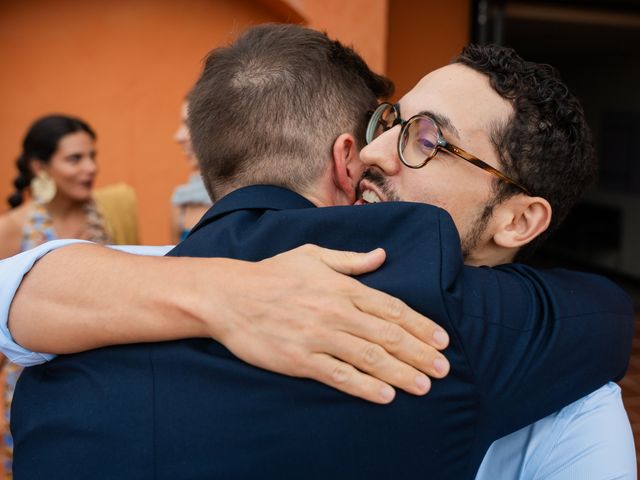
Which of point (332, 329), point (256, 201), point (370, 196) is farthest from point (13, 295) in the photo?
point (370, 196)

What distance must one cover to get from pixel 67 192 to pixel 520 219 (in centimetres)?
277

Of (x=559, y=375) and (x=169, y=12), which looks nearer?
(x=559, y=375)

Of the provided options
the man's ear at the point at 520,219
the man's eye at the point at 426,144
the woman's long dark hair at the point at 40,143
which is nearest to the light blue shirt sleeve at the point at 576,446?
the man's ear at the point at 520,219

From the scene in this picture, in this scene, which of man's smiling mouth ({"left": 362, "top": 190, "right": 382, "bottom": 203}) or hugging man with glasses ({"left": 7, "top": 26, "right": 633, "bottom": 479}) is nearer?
hugging man with glasses ({"left": 7, "top": 26, "right": 633, "bottom": 479})

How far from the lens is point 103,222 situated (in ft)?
12.1

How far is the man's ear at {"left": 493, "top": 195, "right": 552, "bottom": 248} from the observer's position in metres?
1.45

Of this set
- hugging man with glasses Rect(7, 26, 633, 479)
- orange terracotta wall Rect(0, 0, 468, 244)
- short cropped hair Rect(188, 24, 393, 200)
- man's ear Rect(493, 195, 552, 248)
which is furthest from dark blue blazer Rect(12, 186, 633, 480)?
orange terracotta wall Rect(0, 0, 468, 244)

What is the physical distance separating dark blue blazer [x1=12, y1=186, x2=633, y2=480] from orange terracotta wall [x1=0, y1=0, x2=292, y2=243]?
437cm

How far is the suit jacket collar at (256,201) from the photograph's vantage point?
1.16 metres

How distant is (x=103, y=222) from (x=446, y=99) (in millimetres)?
2660

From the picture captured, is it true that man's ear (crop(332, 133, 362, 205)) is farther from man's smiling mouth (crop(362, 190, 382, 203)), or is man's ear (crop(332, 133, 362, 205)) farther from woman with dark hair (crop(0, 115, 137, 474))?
woman with dark hair (crop(0, 115, 137, 474))

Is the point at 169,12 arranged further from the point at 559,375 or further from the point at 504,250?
the point at 559,375

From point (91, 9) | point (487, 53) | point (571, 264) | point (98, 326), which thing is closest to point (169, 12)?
point (91, 9)

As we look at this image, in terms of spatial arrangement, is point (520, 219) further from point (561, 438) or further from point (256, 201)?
point (256, 201)
